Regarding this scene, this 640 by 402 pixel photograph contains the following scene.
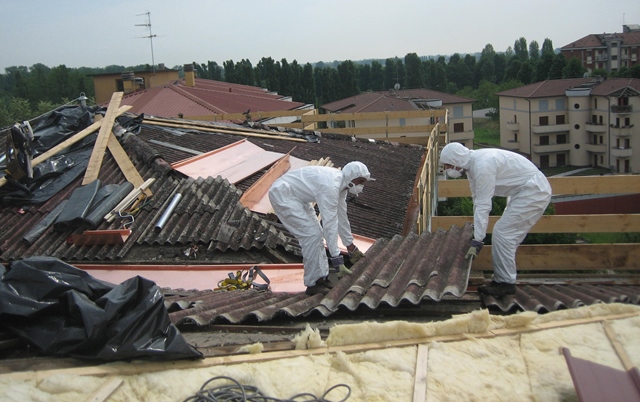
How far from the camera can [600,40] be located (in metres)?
68.9

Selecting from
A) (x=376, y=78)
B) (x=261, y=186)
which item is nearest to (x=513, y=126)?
(x=261, y=186)

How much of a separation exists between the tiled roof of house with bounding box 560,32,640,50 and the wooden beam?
69.9m

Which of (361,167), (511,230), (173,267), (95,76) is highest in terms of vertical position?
(95,76)

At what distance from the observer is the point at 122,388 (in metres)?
3.53

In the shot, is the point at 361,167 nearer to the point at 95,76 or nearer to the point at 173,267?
the point at 173,267

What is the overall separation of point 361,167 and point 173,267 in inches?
115

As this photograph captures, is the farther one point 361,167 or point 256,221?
point 256,221

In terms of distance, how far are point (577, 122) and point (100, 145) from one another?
142ft

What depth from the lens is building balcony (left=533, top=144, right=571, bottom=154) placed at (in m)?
47.7

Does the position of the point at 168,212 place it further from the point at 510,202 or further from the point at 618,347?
the point at 618,347

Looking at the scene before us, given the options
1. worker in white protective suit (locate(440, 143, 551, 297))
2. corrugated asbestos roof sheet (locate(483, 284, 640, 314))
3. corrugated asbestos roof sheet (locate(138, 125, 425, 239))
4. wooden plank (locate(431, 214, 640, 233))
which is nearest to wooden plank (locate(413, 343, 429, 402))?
corrugated asbestos roof sheet (locate(483, 284, 640, 314))

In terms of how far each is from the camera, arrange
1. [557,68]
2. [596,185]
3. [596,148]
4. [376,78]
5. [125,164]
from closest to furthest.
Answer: [596,185], [125,164], [596,148], [557,68], [376,78]

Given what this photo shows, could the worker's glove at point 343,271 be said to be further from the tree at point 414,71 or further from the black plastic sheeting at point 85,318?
the tree at point 414,71

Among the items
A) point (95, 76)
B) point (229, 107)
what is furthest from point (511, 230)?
point (95, 76)
